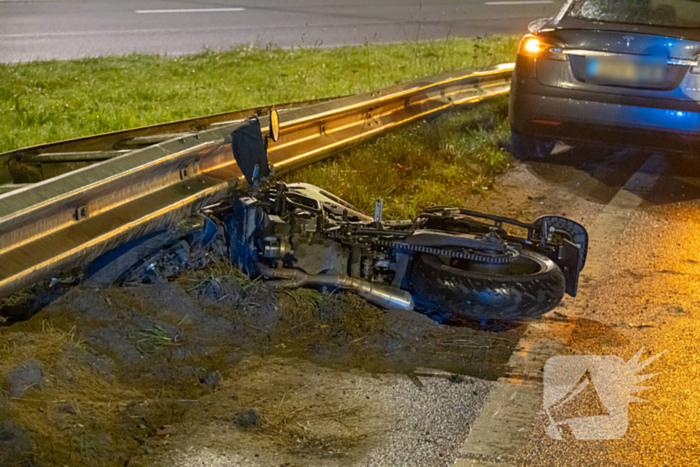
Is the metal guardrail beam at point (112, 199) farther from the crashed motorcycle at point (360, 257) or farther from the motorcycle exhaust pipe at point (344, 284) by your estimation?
the motorcycle exhaust pipe at point (344, 284)

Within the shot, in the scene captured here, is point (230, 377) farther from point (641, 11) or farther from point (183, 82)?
point (183, 82)

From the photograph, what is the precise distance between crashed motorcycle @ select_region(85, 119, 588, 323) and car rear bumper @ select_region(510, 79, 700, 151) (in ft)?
8.34

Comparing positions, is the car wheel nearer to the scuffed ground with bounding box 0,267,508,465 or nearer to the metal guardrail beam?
the metal guardrail beam

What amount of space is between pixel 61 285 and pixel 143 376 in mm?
736

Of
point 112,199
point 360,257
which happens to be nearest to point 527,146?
point 360,257

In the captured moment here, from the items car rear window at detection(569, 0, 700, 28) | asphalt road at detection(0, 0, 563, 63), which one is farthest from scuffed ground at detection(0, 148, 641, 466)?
asphalt road at detection(0, 0, 563, 63)

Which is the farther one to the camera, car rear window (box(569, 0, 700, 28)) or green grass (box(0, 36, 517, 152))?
green grass (box(0, 36, 517, 152))

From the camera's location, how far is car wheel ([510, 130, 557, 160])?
23.0 ft

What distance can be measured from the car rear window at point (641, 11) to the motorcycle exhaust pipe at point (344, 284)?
3766 mm

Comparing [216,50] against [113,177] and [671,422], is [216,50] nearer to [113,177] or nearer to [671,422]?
[113,177]

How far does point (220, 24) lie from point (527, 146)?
26.3 feet

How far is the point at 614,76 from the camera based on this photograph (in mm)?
6012

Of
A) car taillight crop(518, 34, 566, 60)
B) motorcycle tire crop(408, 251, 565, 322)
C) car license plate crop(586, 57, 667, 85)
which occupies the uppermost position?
car taillight crop(518, 34, 566, 60)

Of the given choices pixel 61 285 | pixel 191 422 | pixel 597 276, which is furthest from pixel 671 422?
pixel 61 285
